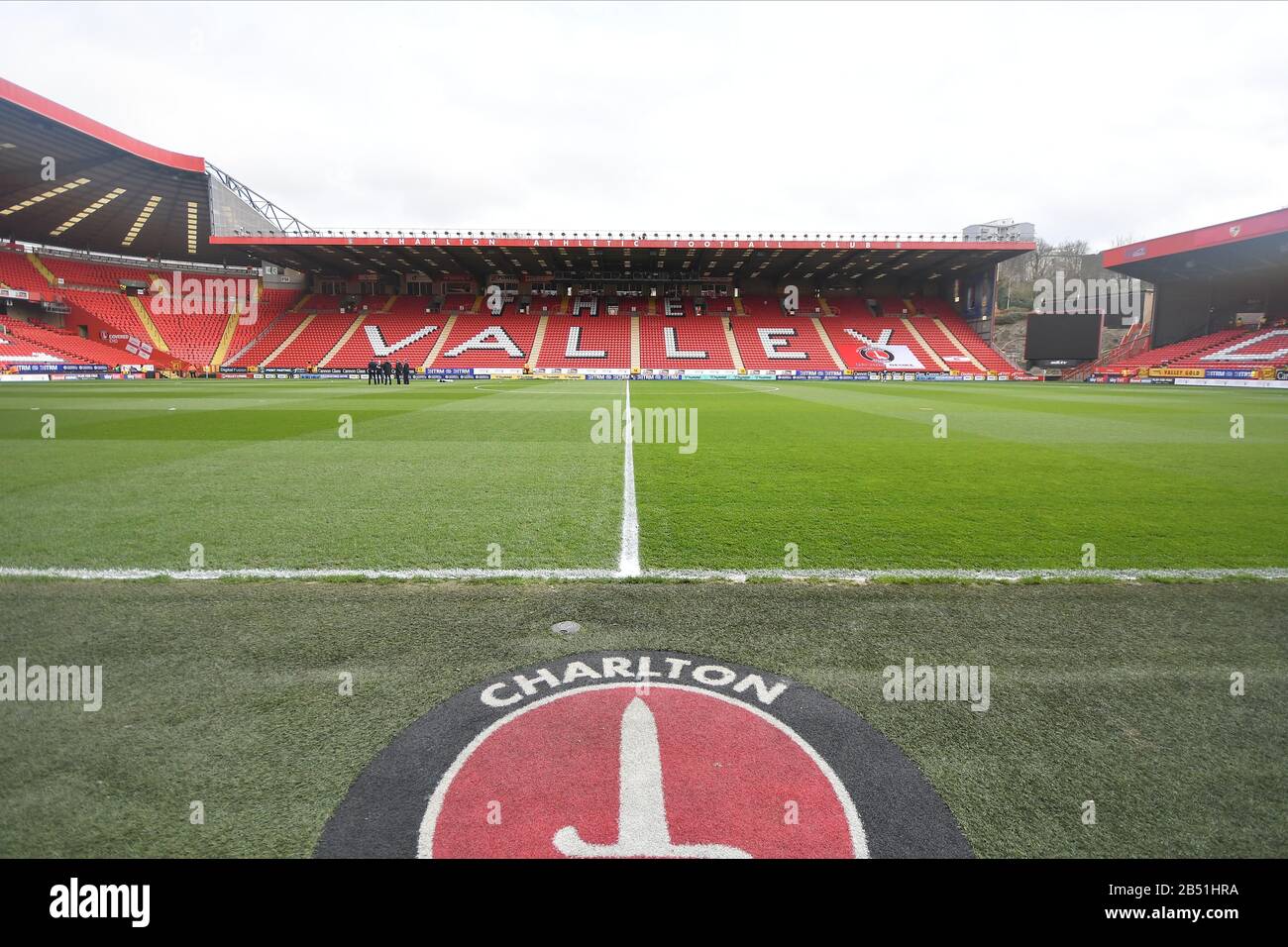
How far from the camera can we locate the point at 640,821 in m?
2.23

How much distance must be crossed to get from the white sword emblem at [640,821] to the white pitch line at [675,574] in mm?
2124

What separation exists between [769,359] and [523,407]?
35.8m

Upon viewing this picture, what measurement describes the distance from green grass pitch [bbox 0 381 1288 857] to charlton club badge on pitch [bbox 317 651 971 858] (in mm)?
156

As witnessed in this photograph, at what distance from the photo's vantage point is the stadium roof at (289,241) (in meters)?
34.7

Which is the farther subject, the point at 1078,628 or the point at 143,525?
the point at 143,525

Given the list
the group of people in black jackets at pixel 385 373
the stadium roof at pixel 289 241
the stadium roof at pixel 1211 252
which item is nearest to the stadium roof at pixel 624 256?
the stadium roof at pixel 289 241

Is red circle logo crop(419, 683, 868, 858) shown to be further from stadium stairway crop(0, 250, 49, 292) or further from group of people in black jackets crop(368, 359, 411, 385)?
→ stadium stairway crop(0, 250, 49, 292)

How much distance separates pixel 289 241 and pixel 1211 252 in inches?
2558

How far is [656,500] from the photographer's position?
7.41 m

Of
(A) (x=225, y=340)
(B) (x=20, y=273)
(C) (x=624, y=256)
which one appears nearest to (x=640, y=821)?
(C) (x=624, y=256)

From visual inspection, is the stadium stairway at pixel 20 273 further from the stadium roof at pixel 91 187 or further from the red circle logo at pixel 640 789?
the red circle logo at pixel 640 789

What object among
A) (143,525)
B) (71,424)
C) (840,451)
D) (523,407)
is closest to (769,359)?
(523,407)
